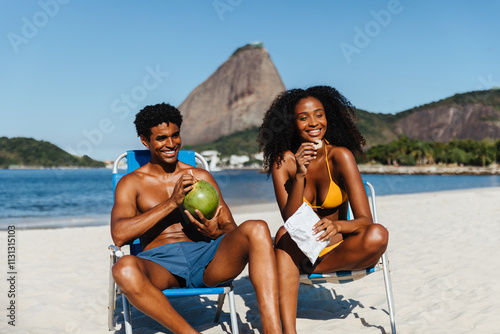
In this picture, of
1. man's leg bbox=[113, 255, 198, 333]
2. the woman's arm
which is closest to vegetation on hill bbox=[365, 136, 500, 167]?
the woman's arm

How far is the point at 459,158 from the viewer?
8150cm

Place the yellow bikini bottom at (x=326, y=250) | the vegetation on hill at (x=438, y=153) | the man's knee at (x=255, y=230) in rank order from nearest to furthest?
1. the man's knee at (x=255, y=230)
2. the yellow bikini bottom at (x=326, y=250)
3. the vegetation on hill at (x=438, y=153)

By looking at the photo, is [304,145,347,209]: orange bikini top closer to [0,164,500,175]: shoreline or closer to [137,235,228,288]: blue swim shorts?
[137,235,228,288]: blue swim shorts

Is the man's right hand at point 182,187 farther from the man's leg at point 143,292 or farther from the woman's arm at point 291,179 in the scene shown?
the woman's arm at point 291,179

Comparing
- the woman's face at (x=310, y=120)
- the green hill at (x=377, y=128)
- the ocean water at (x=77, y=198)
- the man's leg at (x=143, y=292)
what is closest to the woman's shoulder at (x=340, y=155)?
the woman's face at (x=310, y=120)

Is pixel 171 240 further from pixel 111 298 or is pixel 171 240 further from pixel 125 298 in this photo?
pixel 111 298

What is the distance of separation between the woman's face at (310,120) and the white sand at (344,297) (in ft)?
4.50

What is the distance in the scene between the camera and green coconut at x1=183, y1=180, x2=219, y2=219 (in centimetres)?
254

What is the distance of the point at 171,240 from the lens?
2916 millimetres

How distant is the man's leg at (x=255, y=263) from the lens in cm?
231

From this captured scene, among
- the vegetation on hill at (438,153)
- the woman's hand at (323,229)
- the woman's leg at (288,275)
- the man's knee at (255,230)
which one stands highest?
the man's knee at (255,230)

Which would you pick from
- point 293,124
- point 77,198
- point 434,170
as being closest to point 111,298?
point 293,124

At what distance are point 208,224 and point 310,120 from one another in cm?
102

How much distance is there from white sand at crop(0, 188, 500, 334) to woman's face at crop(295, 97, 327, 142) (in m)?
1.37
